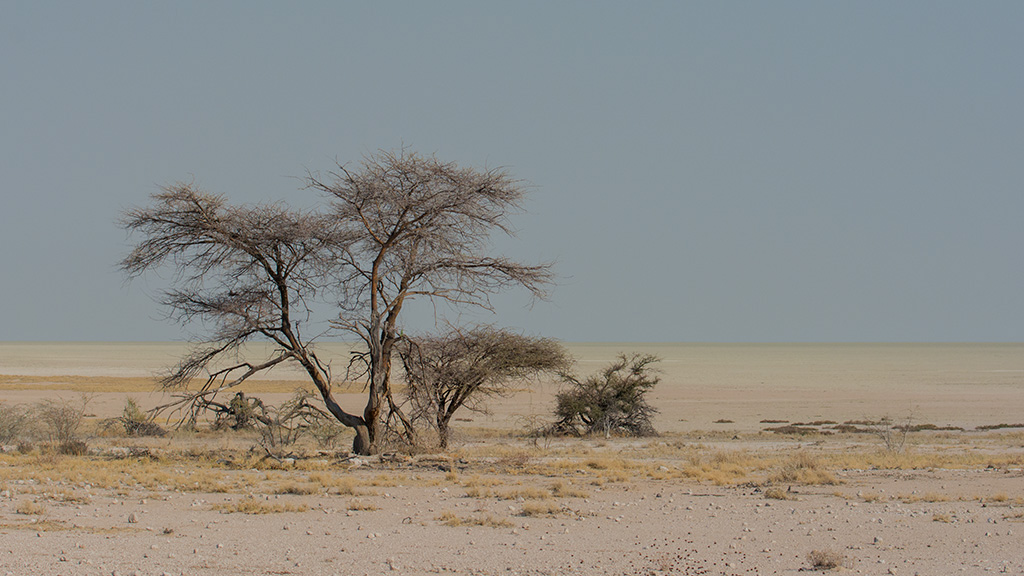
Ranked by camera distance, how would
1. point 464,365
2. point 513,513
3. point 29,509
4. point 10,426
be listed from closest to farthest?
point 29,509 < point 513,513 < point 464,365 < point 10,426

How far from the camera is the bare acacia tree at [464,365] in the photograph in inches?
776

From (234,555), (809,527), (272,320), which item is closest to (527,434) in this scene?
(272,320)

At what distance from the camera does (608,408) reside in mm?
33812

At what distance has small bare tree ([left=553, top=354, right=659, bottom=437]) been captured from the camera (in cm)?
3356

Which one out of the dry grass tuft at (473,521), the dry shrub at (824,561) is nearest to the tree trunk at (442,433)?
the dry grass tuft at (473,521)

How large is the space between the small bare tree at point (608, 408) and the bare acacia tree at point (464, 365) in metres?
7.42

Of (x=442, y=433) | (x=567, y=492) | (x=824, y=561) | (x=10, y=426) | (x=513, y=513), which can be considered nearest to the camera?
(x=824, y=561)

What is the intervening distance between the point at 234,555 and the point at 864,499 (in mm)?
9663

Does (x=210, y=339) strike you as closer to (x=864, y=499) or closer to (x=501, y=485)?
(x=501, y=485)

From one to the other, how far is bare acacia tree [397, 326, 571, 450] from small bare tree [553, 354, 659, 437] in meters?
7.42

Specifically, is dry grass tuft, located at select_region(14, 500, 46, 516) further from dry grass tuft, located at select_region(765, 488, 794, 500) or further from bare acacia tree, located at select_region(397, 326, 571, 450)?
dry grass tuft, located at select_region(765, 488, 794, 500)

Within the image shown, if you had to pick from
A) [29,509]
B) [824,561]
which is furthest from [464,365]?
[824,561]

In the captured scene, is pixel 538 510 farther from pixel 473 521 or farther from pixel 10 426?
pixel 10 426

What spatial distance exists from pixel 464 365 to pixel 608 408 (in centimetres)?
1187
